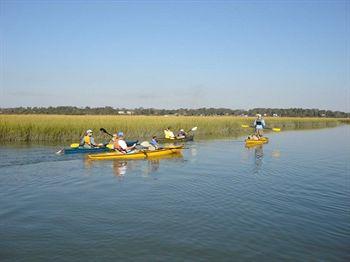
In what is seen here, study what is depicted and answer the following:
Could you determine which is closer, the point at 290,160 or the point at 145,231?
the point at 145,231

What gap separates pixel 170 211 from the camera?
11070 mm

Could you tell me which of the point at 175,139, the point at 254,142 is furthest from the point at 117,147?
the point at 254,142

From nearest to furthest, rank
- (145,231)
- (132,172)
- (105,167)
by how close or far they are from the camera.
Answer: (145,231), (132,172), (105,167)

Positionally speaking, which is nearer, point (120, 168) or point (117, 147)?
point (120, 168)

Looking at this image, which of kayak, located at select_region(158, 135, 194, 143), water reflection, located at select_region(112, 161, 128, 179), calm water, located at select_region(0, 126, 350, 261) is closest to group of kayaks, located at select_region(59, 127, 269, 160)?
water reflection, located at select_region(112, 161, 128, 179)

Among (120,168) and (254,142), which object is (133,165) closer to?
(120,168)

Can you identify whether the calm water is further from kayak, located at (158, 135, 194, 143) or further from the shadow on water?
kayak, located at (158, 135, 194, 143)

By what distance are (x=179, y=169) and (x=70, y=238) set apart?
1034cm

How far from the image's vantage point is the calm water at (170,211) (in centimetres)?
820

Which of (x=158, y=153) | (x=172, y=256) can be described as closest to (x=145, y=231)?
(x=172, y=256)

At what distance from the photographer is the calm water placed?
820cm

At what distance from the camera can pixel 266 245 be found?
8523 millimetres

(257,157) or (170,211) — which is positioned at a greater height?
(257,157)

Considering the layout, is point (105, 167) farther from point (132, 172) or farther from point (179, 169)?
point (179, 169)
